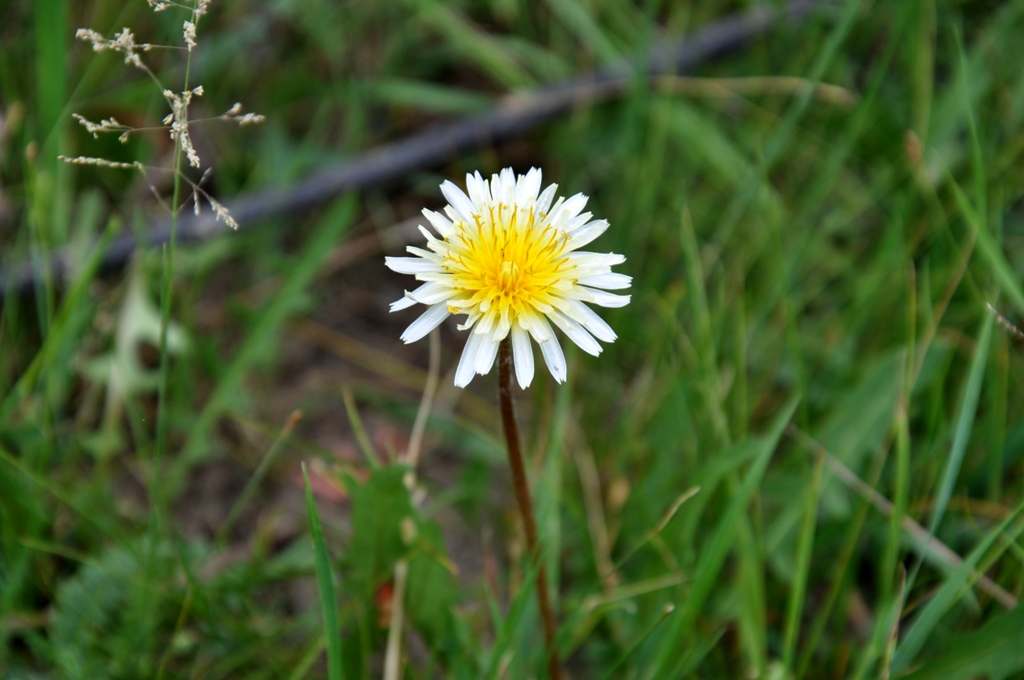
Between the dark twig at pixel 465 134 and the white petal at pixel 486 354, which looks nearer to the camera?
the white petal at pixel 486 354

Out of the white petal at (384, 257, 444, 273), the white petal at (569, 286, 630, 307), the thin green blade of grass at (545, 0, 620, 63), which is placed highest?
the thin green blade of grass at (545, 0, 620, 63)

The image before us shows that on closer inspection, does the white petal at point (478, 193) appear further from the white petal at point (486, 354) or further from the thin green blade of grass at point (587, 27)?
the thin green blade of grass at point (587, 27)

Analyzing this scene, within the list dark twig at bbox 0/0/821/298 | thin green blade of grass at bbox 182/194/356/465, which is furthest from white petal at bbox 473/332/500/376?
dark twig at bbox 0/0/821/298

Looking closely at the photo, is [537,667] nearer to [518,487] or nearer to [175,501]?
[518,487]

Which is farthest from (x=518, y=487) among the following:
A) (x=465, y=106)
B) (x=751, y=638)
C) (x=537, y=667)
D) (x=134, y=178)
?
(x=134, y=178)

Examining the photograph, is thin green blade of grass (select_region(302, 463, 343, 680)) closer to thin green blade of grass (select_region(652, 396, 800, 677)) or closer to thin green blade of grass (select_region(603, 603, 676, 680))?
thin green blade of grass (select_region(603, 603, 676, 680))

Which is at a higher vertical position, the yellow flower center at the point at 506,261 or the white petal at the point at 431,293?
the yellow flower center at the point at 506,261

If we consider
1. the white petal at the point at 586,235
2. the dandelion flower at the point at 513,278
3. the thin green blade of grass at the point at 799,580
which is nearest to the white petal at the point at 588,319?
the dandelion flower at the point at 513,278
